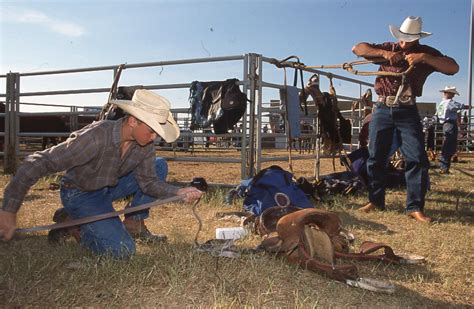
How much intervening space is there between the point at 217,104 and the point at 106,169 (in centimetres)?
295

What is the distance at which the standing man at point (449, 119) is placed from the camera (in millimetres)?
9312

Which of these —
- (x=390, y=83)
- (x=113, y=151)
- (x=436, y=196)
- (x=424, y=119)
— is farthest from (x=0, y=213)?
(x=424, y=119)

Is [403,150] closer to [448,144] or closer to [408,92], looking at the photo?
[408,92]

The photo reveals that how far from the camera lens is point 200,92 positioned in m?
5.72

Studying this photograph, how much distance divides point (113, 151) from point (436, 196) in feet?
14.7

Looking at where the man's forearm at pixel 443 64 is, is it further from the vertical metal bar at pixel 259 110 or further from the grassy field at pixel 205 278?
the vertical metal bar at pixel 259 110

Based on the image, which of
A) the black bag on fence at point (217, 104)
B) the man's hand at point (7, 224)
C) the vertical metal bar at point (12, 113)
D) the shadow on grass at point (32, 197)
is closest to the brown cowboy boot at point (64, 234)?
the man's hand at point (7, 224)

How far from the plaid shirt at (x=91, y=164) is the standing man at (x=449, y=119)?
25.4 feet

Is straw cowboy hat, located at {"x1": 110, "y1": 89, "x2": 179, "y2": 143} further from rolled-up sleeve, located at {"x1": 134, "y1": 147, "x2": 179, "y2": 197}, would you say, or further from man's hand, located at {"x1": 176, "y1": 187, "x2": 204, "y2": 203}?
rolled-up sleeve, located at {"x1": 134, "y1": 147, "x2": 179, "y2": 197}

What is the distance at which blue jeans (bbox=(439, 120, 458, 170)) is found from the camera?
9.12m

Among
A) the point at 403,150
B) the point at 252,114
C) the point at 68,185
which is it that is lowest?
the point at 68,185

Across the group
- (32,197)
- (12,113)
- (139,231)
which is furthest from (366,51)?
(12,113)

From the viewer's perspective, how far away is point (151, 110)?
2.47 metres

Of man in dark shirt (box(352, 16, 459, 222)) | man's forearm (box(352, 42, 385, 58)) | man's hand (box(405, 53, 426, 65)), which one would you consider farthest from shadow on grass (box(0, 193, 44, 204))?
man's hand (box(405, 53, 426, 65))
